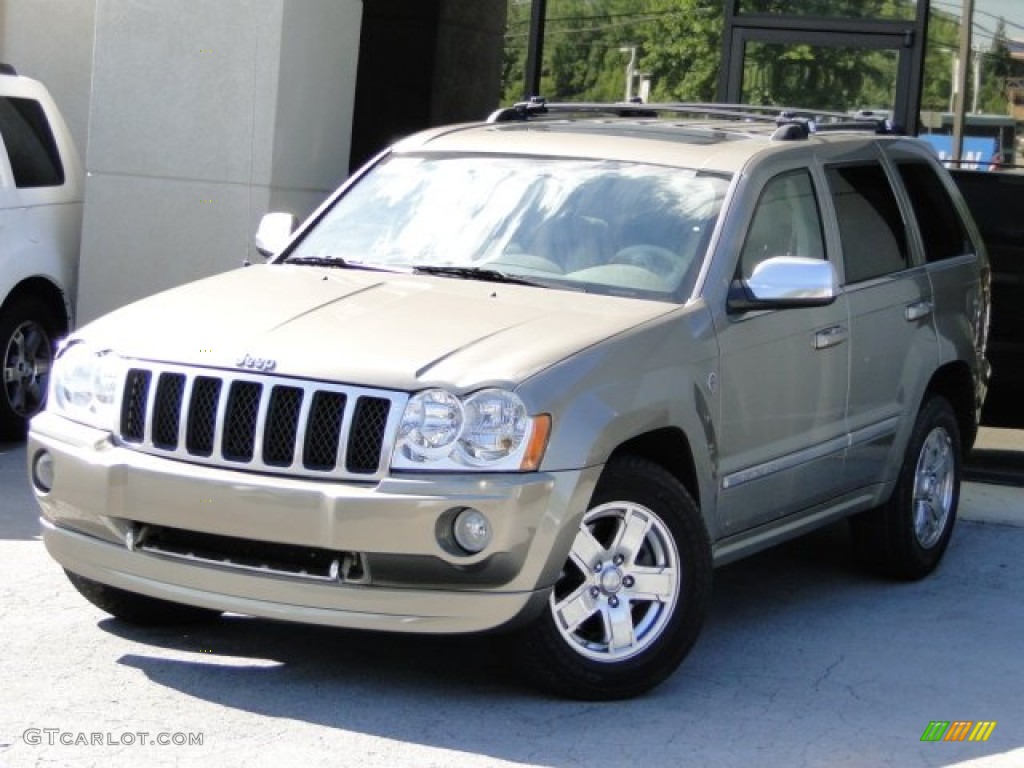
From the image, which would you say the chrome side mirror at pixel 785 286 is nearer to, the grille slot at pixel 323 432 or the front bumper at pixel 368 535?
the front bumper at pixel 368 535

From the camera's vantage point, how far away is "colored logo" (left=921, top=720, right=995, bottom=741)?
19.1ft

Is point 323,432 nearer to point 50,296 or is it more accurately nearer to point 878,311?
point 878,311

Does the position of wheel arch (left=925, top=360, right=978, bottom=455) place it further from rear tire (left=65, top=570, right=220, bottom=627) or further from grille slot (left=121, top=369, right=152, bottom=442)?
grille slot (left=121, top=369, right=152, bottom=442)

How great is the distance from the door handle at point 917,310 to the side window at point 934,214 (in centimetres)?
29

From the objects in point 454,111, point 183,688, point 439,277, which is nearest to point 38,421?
point 183,688

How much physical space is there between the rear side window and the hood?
169 inches

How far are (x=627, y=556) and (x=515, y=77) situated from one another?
866cm

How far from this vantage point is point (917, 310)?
779 cm

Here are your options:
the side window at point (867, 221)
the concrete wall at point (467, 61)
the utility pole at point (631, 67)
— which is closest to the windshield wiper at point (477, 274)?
the side window at point (867, 221)

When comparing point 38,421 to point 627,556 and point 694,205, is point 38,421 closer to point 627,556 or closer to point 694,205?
point 627,556

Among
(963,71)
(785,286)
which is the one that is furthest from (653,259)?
(963,71)

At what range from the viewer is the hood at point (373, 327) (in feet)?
18.3

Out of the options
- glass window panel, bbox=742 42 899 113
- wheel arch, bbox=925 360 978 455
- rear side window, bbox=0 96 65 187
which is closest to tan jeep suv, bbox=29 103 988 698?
wheel arch, bbox=925 360 978 455

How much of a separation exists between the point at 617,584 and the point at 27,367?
5456 millimetres
